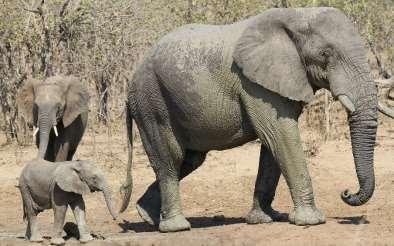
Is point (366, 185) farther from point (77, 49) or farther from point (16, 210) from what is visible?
point (77, 49)

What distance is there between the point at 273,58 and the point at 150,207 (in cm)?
237

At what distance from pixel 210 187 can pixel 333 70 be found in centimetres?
464

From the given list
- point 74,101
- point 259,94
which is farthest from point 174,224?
point 74,101

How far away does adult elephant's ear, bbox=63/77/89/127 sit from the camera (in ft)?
41.3

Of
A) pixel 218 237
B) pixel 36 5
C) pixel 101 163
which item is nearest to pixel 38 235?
pixel 218 237

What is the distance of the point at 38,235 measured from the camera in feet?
33.5

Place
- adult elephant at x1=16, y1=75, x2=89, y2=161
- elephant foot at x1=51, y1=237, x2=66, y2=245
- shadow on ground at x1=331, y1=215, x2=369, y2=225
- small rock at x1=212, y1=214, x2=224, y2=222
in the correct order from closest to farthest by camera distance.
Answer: shadow on ground at x1=331, y1=215, x2=369, y2=225 → elephant foot at x1=51, y1=237, x2=66, y2=245 → small rock at x1=212, y1=214, x2=224, y2=222 → adult elephant at x1=16, y1=75, x2=89, y2=161

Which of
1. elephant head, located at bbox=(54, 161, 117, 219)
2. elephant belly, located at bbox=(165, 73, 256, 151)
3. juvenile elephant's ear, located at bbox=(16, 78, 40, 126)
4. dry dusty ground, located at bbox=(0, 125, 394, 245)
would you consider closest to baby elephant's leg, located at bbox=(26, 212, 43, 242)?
dry dusty ground, located at bbox=(0, 125, 394, 245)

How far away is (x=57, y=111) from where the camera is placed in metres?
12.4

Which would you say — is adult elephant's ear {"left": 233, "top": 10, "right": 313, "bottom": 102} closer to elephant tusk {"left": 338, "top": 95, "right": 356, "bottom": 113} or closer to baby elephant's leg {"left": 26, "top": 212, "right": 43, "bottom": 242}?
elephant tusk {"left": 338, "top": 95, "right": 356, "bottom": 113}

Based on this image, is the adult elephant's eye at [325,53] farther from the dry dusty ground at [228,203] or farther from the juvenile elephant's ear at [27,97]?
the juvenile elephant's ear at [27,97]

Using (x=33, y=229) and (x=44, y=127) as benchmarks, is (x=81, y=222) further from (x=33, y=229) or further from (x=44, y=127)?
(x=44, y=127)

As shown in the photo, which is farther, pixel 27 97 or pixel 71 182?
pixel 27 97

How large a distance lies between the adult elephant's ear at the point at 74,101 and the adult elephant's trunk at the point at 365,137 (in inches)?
177
